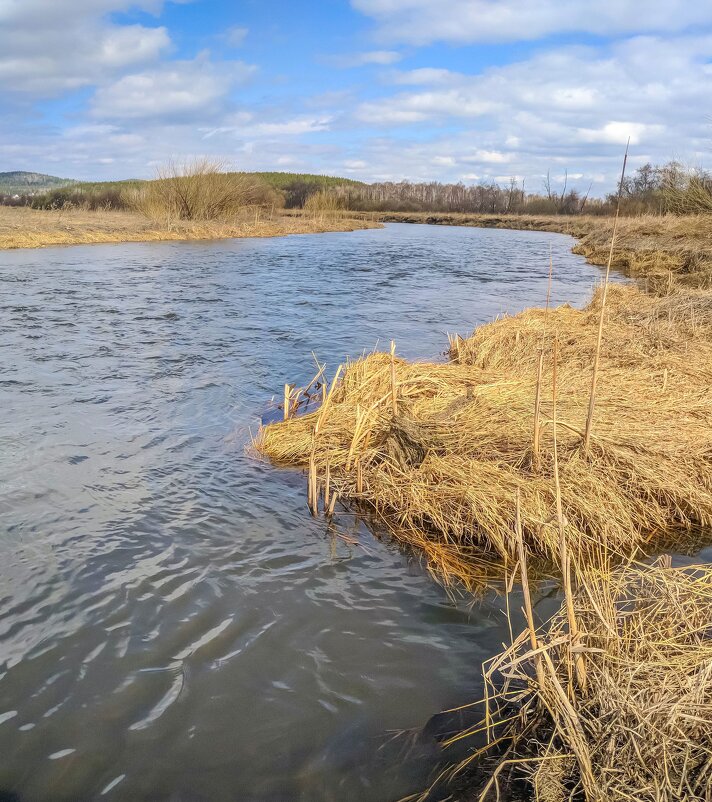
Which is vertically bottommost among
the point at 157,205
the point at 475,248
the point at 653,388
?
the point at 653,388

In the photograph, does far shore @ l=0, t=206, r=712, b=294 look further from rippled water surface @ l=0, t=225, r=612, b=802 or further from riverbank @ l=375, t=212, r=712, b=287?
rippled water surface @ l=0, t=225, r=612, b=802

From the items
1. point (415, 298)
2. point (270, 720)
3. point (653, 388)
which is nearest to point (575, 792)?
point (270, 720)

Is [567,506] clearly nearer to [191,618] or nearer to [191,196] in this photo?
[191,618]

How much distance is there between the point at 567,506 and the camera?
4.30 meters

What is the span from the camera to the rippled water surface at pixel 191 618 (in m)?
2.69

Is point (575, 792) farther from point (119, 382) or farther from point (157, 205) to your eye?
point (157, 205)

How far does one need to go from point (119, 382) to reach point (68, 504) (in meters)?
3.73

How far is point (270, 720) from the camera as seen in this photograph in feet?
9.57

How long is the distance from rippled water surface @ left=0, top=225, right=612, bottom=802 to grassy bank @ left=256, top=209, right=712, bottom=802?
1.23ft

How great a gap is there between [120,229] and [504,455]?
1119 inches

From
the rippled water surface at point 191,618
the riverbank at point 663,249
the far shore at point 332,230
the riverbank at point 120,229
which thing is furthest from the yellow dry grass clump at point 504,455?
the riverbank at point 120,229

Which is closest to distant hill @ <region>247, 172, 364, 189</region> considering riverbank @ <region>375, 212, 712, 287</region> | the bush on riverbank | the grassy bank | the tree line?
the tree line

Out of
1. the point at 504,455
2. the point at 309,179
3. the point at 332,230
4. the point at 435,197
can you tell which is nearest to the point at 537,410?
the point at 504,455

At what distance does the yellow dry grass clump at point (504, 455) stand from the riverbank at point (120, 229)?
21.7 m
